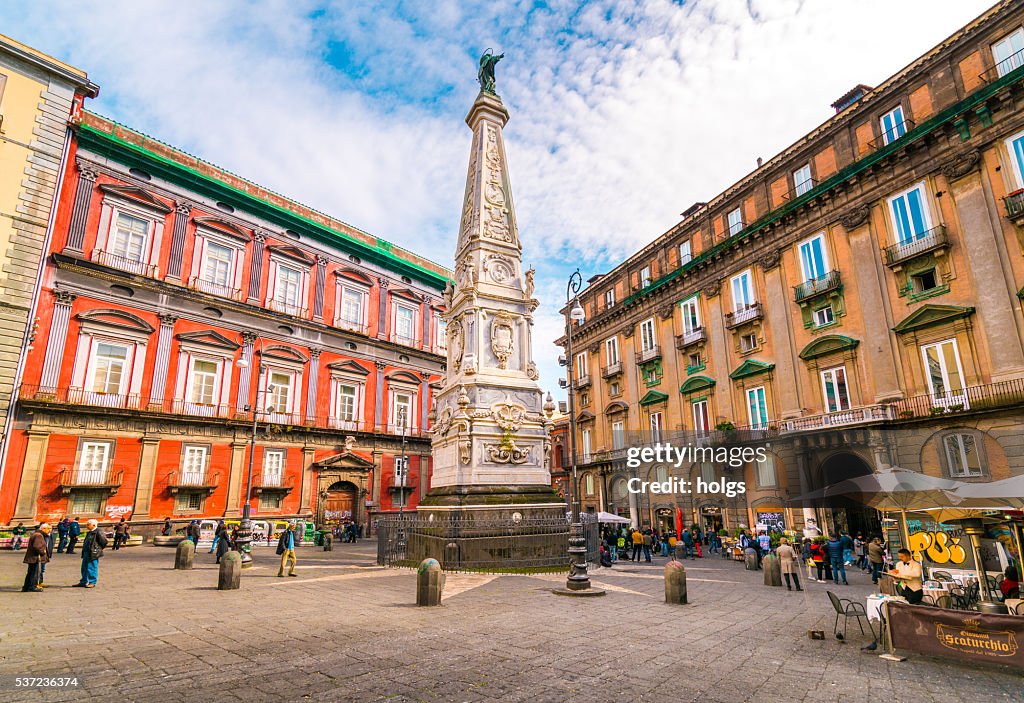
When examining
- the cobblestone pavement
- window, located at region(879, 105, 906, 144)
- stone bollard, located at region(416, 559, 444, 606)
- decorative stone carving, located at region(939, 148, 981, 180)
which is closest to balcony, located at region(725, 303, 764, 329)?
window, located at region(879, 105, 906, 144)

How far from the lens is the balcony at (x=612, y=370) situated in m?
36.4

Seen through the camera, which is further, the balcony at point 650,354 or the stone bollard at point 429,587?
the balcony at point 650,354

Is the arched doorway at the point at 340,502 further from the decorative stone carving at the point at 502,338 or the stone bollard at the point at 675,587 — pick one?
the stone bollard at the point at 675,587

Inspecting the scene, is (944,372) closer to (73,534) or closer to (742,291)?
(742,291)

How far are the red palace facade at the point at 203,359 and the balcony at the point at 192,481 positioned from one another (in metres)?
0.08

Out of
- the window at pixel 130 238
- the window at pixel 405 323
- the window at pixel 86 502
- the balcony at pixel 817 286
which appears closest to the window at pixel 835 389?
the balcony at pixel 817 286

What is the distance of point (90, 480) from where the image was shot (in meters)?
22.7

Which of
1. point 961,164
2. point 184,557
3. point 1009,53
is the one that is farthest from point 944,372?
point 184,557

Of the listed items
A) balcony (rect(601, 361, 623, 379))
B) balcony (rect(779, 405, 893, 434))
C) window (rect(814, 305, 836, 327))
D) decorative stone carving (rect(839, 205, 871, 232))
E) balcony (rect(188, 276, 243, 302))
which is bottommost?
balcony (rect(779, 405, 893, 434))

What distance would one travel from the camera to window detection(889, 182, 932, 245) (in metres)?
20.7

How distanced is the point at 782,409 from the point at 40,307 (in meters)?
33.8

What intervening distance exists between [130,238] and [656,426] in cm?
3069

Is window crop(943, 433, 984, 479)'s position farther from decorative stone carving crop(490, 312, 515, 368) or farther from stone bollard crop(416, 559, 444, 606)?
stone bollard crop(416, 559, 444, 606)

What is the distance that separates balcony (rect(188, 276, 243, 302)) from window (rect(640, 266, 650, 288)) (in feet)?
82.4
